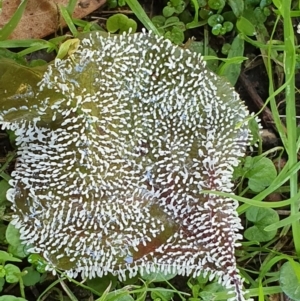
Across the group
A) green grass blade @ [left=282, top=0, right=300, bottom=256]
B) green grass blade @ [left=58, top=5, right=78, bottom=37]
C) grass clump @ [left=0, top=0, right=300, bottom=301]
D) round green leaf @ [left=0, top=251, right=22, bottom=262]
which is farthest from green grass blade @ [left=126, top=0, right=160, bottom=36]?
round green leaf @ [left=0, top=251, right=22, bottom=262]

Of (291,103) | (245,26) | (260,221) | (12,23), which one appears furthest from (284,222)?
(12,23)

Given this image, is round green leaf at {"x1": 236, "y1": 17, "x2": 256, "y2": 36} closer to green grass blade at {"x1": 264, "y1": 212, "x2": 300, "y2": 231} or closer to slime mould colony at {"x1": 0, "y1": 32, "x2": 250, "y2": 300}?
slime mould colony at {"x1": 0, "y1": 32, "x2": 250, "y2": 300}

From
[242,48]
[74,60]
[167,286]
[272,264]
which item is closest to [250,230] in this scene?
[272,264]

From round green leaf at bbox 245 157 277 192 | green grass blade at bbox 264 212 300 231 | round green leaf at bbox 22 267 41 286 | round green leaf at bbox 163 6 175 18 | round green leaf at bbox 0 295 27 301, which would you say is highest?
round green leaf at bbox 163 6 175 18

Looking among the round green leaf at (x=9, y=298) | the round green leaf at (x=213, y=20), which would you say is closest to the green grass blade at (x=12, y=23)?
the round green leaf at (x=213, y=20)

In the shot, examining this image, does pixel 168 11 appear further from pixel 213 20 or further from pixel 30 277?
pixel 30 277

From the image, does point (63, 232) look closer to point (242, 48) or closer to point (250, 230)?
point (250, 230)
